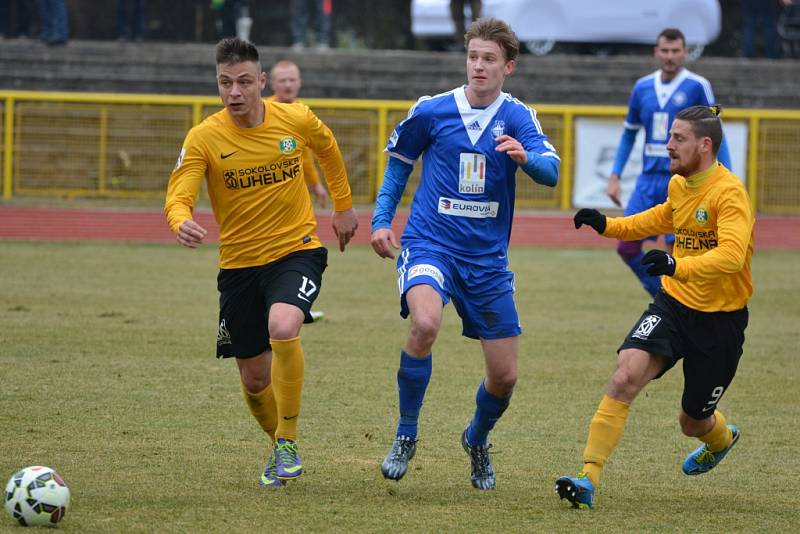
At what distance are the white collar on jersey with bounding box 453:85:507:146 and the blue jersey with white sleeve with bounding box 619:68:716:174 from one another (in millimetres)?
4681

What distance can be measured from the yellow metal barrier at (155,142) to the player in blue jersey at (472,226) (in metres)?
12.8

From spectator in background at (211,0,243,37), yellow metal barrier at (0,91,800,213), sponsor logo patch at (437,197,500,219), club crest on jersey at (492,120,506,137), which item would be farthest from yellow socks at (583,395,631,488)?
spectator in background at (211,0,243,37)

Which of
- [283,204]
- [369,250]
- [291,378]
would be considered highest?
[283,204]

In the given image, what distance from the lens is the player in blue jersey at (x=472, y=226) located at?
5.96 metres

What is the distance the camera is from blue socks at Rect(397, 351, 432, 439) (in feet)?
19.5

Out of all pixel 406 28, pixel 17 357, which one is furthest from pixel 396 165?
pixel 406 28

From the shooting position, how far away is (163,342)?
9742mm

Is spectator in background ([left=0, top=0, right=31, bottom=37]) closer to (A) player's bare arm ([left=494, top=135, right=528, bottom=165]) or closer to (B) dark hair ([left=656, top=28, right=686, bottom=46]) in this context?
(B) dark hair ([left=656, top=28, right=686, bottom=46])

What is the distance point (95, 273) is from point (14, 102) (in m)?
6.28

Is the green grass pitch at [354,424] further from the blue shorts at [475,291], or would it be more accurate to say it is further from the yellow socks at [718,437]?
the blue shorts at [475,291]

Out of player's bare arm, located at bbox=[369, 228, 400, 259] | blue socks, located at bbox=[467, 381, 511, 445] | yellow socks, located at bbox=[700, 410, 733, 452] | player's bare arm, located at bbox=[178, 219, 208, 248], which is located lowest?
yellow socks, located at bbox=[700, 410, 733, 452]

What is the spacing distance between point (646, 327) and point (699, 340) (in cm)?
25

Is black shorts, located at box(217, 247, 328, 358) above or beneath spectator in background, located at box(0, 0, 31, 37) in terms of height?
beneath

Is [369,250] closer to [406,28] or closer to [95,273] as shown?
[95,273]
